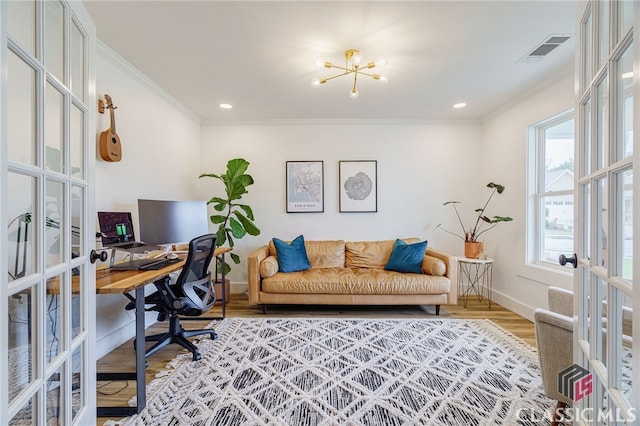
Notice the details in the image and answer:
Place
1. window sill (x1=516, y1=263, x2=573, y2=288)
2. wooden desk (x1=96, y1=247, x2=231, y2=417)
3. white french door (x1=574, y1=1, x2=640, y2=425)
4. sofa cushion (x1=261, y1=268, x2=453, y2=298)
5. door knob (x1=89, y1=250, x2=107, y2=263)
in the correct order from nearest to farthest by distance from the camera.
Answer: white french door (x1=574, y1=1, x2=640, y2=425) → door knob (x1=89, y1=250, x2=107, y2=263) → wooden desk (x1=96, y1=247, x2=231, y2=417) → window sill (x1=516, y1=263, x2=573, y2=288) → sofa cushion (x1=261, y1=268, x2=453, y2=298)

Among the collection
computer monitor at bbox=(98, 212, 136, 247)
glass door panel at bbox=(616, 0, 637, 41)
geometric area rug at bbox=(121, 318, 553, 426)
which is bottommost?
geometric area rug at bbox=(121, 318, 553, 426)

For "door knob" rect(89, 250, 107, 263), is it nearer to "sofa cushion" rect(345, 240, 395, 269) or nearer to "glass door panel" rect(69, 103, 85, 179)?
"glass door panel" rect(69, 103, 85, 179)

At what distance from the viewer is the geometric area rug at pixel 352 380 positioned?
1.46 meters

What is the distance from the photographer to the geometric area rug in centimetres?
146

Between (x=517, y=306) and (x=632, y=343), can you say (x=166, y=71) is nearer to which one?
(x=632, y=343)

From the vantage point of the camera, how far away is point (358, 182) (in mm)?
3766

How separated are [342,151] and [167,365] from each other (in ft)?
10.3

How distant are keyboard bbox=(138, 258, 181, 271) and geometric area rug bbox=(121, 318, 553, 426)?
76 cm

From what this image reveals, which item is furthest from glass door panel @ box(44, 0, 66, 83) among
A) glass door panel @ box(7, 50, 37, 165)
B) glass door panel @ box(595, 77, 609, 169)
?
glass door panel @ box(595, 77, 609, 169)

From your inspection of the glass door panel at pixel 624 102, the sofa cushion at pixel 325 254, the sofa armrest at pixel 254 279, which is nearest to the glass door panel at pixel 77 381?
the sofa armrest at pixel 254 279

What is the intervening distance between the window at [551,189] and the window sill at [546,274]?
0.36 feet

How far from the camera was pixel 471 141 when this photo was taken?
373 centimetres

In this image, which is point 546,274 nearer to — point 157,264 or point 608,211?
point 608,211

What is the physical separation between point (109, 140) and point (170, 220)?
32.2 inches
